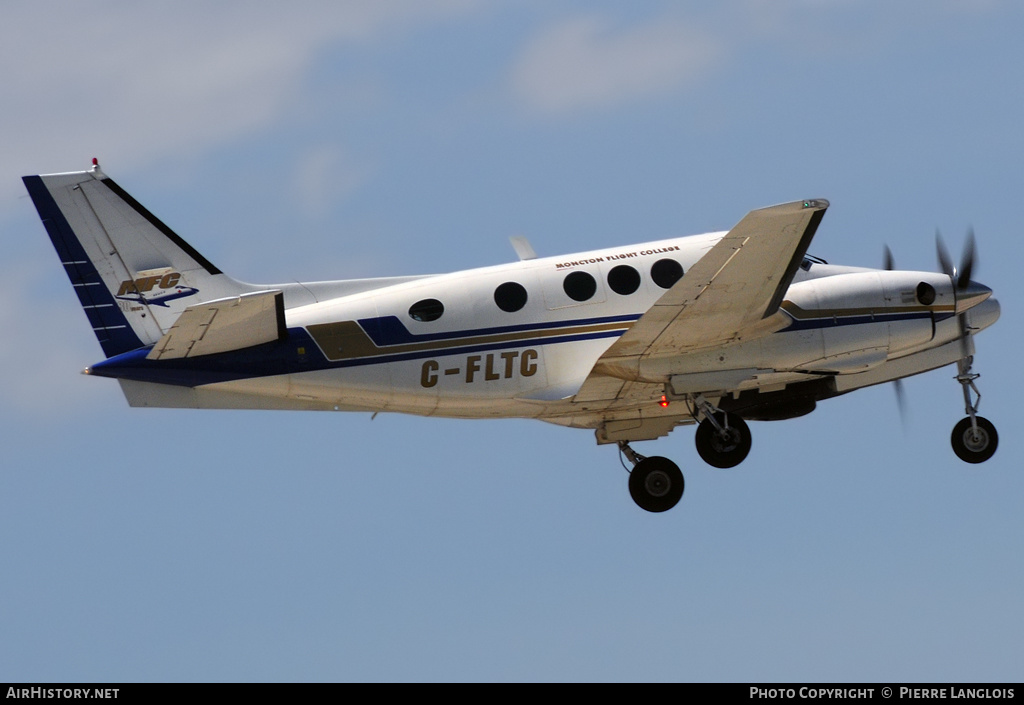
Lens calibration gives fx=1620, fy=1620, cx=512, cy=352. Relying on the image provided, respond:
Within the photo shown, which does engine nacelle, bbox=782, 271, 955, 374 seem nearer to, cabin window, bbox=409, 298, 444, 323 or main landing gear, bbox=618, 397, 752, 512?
main landing gear, bbox=618, 397, 752, 512

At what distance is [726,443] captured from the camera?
2723 centimetres

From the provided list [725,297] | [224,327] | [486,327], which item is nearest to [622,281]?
[725,297]

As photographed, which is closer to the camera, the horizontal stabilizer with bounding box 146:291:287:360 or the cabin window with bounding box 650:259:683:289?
the horizontal stabilizer with bounding box 146:291:287:360

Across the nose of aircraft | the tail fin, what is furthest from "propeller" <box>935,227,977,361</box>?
the tail fin

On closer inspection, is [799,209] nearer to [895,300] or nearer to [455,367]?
[895,300]

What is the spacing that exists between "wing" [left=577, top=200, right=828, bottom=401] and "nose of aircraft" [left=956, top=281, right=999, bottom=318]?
3.80m

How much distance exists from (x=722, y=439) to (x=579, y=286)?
3.53 meters

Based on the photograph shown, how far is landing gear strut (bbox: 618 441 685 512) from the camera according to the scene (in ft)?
93.2

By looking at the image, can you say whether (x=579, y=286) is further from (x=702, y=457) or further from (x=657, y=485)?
(x=657, y=485)

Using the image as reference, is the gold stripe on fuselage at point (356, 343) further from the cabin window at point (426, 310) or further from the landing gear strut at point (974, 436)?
the landing gear strut at point (974, 436)

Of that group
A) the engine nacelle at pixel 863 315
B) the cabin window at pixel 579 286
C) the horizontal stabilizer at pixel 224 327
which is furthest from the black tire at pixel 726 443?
the horizontal stabilizer at pixel 224 327

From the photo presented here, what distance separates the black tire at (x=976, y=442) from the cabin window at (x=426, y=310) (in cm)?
979

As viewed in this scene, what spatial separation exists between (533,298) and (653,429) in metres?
4.17
